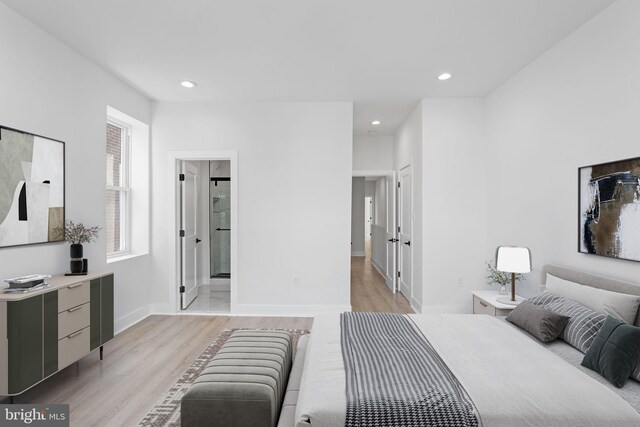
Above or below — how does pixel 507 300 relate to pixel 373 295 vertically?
above

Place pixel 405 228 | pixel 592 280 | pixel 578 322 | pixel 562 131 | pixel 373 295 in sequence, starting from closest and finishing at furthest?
pixel 578 322 < pixel 592 280 < pixel 562 131 < pixel 405 228 < pixel 373 295

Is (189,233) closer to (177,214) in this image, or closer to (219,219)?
(177,214)

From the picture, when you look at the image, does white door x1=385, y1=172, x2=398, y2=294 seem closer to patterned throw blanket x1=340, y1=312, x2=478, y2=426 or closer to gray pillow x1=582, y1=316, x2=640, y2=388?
patterned throw blanket x1=340, y1=312, x2=478, y2=426

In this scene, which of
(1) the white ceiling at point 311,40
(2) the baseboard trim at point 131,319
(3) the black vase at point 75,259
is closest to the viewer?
(1) the white ceiling at point 311,40

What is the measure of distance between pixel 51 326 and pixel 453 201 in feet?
13.9

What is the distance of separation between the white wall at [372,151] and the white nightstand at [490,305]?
3.27 m

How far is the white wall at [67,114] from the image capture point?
99.8 inches

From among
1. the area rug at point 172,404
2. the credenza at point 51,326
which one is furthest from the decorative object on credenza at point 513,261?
the credenza at point 51,326

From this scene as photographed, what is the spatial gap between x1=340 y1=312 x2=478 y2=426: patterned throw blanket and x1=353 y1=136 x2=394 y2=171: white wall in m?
4.38

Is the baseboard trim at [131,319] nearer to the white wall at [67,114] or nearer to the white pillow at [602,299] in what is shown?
the white wall at [67,114]

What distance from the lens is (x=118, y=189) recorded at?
13.6 ft

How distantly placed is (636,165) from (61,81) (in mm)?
4463

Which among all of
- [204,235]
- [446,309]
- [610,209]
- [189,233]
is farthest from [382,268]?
[610,209]

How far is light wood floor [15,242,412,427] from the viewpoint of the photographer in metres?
2.38
